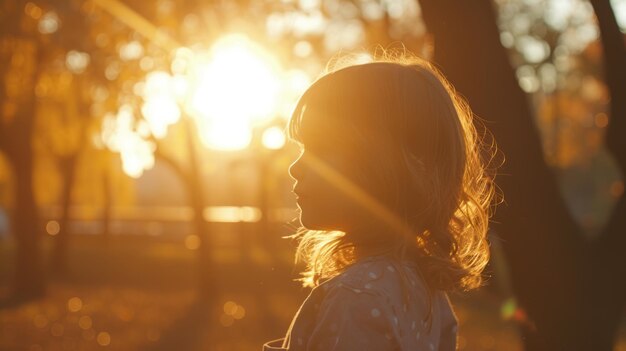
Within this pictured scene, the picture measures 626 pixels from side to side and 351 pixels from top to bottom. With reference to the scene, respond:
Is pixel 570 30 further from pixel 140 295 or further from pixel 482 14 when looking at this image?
pixel 482 14

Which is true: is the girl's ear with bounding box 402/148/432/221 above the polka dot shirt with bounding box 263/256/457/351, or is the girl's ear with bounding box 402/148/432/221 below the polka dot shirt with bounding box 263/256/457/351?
above

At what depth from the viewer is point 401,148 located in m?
2.25

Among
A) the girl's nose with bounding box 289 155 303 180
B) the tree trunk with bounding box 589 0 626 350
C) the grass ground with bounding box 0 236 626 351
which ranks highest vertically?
the girl's nose with bounding box 289 155 303 180

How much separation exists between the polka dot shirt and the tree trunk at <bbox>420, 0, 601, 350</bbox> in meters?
2.64

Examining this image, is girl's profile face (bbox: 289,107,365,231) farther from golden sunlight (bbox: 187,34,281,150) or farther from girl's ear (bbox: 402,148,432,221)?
golden sunlight (bbox: 187,34,281,150)

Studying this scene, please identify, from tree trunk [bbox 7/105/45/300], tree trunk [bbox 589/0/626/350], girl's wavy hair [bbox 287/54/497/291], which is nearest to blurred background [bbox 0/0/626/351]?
tree trunk [bbox 7/105/45/300]

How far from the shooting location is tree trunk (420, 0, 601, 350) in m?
4.81

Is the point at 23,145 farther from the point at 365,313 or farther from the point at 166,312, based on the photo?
the point at 365,313

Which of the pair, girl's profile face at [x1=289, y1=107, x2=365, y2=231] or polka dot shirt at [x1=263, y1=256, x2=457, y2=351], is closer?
polka dot shirt at [x1=263, y1=256, x2=457, y2=351]

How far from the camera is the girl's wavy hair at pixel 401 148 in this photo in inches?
87.7

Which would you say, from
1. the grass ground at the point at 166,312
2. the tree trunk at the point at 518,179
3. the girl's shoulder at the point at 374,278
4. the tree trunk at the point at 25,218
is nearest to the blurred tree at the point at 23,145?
the tree trunk at the point at 25,218

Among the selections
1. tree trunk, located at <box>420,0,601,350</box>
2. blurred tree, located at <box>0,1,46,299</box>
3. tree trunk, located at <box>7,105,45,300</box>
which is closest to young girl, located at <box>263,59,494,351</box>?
tree trunk, located at <box>420,0,601,350</box>

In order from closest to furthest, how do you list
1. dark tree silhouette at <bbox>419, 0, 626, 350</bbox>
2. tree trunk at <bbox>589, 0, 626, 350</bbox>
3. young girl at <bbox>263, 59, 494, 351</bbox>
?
young girl at <bbox>263, 59, 494, 351</bbox>, dark tree silhouette at <bbox>419, 0, 626, 350</bbox>, tree trunk at <bbox>589, 0, 626, 350</bbox>

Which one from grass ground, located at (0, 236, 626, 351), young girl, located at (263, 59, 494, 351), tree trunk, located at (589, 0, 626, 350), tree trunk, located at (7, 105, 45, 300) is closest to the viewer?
young girl, located at (263, 59, 494, 351)
